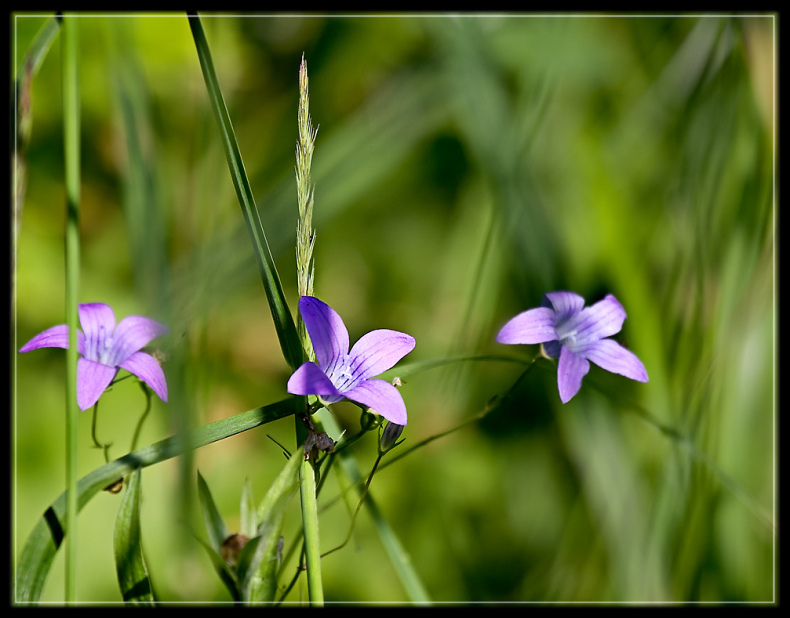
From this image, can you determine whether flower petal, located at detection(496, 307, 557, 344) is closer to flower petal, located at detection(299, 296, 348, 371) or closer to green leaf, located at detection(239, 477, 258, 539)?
flower petal, located at detection(299, 296, 348, 371)

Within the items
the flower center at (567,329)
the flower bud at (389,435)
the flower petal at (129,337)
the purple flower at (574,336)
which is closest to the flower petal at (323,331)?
the flower bud at (389,435)

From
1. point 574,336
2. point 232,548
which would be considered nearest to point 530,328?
point 574,336

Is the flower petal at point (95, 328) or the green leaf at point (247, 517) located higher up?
the flower petal at point (95, 328)

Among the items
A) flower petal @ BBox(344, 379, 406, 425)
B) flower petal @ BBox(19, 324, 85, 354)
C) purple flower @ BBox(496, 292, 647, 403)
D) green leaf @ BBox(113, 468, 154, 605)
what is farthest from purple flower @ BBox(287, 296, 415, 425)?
flower petal @ BBox(19, 324, 85, 354)

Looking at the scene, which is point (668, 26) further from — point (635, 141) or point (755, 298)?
point (755, 298)

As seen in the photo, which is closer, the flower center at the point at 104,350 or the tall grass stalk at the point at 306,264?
the tall grass stalk at the point at 306,264

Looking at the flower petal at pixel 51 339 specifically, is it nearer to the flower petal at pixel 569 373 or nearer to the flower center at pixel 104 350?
the flower center at pixel 104 350

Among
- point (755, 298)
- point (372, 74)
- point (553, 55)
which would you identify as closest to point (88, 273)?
point (372, 74)

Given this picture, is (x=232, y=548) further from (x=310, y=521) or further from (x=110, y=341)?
(x=110, y=341)
